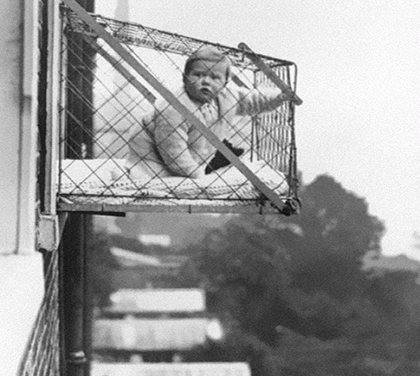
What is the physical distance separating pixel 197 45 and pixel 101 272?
15.2m

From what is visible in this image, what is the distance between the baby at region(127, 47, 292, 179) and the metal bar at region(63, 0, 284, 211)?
18 cm

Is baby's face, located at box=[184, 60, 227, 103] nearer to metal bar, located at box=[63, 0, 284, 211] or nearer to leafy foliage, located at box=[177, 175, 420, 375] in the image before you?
metal bar, located at box=[63, 0, 284, 211]

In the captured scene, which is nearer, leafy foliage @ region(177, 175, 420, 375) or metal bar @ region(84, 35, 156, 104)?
metal bar @ region(84, 35, 156, 104)

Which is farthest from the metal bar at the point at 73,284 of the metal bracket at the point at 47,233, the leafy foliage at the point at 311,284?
the leafy foliage at the point at 311,284

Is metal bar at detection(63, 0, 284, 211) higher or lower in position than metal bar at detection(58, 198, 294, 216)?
higher

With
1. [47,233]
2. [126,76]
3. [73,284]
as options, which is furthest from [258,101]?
[73,284]

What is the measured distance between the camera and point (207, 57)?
2.38 meters

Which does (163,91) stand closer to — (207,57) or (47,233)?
(207,57)

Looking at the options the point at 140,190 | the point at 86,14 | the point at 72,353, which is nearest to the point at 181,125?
the point at 140,190

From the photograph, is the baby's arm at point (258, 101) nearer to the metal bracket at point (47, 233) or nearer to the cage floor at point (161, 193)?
the cage floor at point (161, 193)

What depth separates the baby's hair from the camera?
2385 mm

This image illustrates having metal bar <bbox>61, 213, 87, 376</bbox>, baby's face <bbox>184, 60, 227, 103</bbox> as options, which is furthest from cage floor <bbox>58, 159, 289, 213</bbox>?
metal bar <bbox>61, 213, 87, 376</bbox>

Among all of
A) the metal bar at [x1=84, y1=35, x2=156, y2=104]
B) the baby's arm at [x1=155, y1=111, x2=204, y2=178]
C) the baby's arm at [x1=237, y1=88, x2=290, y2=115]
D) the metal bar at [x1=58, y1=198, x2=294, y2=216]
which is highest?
the metal bar at [x1=84, y1=35, x2=156, y2=104]

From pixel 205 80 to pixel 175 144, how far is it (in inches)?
7.6
